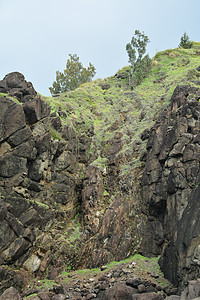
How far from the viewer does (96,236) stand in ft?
67.2

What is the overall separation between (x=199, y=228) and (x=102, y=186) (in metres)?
13.8

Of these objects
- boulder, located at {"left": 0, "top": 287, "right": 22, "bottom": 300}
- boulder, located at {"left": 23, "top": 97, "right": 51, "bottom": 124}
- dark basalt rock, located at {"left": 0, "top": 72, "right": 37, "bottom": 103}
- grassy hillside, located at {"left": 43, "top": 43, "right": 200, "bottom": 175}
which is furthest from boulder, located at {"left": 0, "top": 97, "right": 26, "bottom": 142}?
boulder, located at {"left": 0, "top": 287, "right": 22, "bottom": 300}

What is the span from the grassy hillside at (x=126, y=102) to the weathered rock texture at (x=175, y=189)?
3772 millimetres

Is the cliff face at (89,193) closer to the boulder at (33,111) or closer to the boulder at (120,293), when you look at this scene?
the boulder at (33,111)

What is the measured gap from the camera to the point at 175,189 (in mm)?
17422

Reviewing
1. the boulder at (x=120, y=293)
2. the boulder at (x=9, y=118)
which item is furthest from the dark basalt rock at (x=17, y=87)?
the boulder at (x=120, y=293)

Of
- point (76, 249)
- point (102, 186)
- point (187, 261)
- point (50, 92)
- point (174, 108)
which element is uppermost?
point (50, 92)

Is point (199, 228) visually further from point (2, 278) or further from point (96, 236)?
point (2, 278)

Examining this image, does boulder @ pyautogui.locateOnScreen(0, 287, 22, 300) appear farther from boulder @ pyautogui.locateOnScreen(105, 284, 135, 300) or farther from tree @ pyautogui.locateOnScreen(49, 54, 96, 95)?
tree @ pyautogui.locateOnScreen(49, 54, 96, 95)

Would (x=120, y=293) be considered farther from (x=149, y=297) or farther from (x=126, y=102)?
(x=126, y=102)

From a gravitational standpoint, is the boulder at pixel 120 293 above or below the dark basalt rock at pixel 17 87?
below

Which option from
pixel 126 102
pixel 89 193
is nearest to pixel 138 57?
pixel 126 102

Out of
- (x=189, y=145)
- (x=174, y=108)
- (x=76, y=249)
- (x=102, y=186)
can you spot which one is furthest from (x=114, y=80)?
(x=76, y=249)

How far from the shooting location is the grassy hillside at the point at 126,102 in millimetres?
30156
